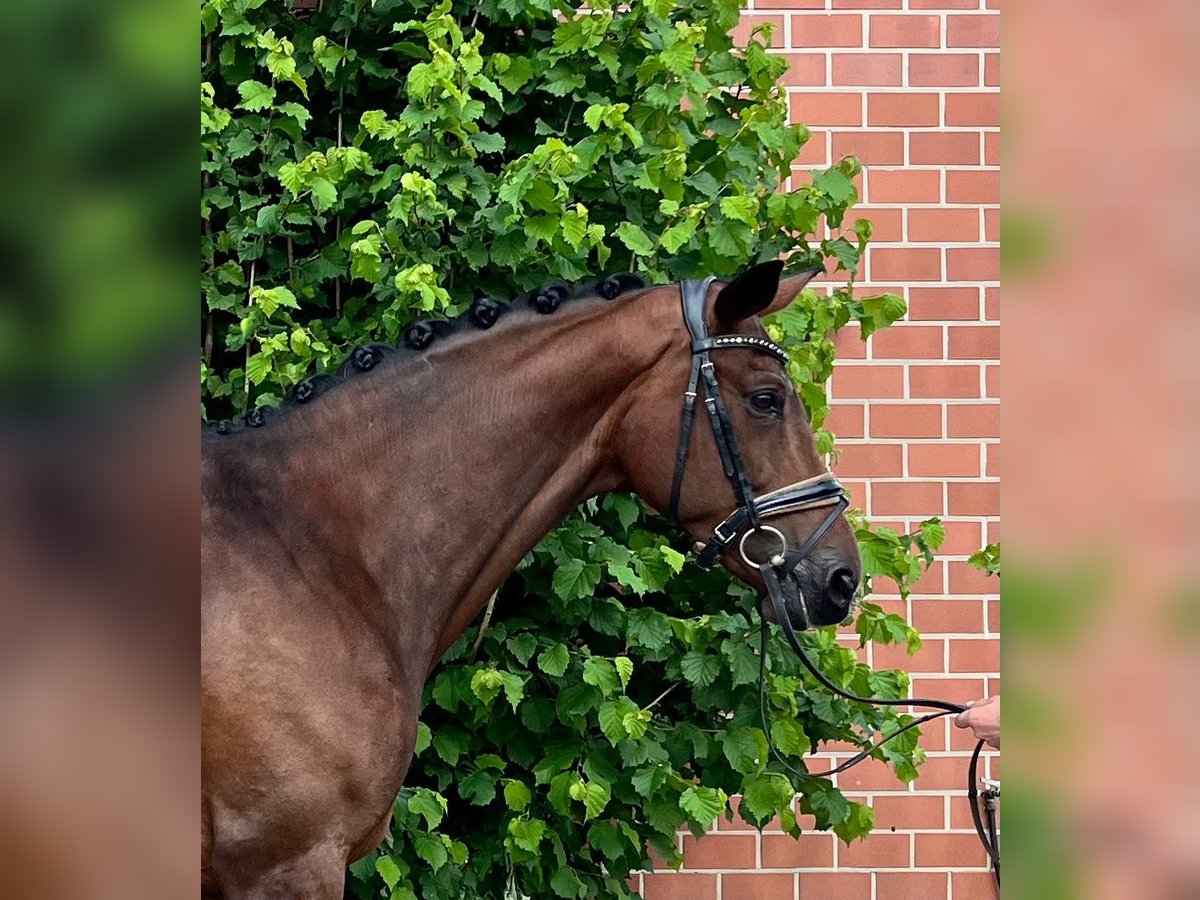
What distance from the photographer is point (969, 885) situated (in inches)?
147

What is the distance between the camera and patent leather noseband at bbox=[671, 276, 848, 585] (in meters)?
2.47

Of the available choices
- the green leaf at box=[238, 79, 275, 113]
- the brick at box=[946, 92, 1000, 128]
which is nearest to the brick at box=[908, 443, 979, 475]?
the brick at box=[946, 92, 1000, 128]

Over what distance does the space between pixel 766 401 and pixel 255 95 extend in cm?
140

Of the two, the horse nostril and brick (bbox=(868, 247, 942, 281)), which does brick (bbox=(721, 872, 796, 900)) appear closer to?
the horse nostril

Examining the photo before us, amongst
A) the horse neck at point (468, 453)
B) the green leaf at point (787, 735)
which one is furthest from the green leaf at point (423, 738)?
the green leaf at point (787, 735)

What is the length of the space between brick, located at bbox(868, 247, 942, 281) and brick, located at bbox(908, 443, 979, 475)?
0.47m

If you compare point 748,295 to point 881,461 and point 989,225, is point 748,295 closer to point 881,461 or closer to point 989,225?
point 881,461

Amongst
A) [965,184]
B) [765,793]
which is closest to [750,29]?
[965,184]

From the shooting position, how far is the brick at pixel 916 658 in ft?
12.2

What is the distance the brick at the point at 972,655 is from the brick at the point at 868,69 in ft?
5.16

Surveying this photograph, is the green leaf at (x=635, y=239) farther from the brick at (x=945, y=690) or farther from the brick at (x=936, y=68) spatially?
the brick at (x=945, y=690)
